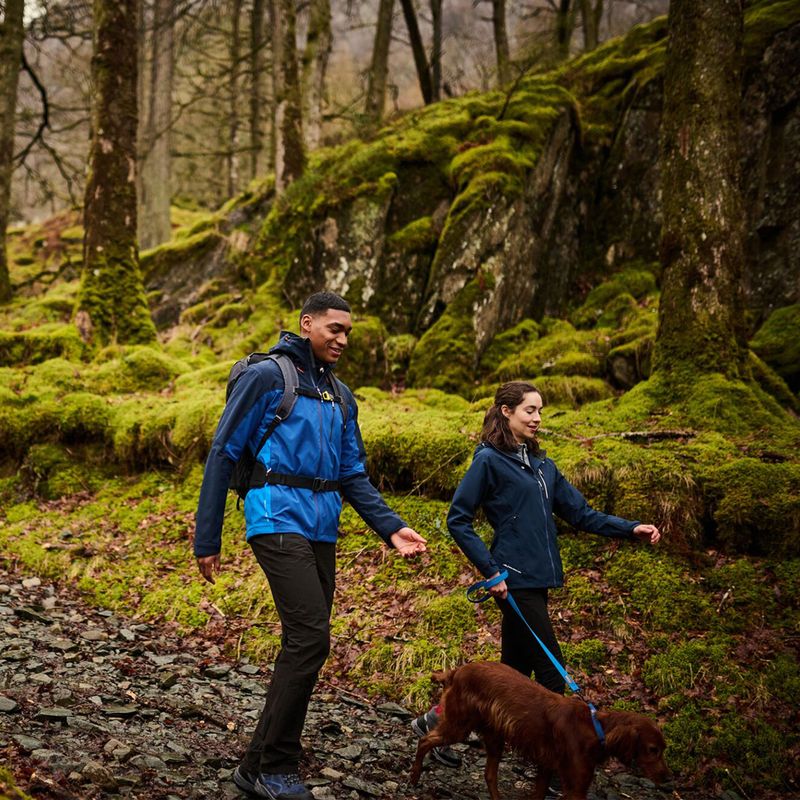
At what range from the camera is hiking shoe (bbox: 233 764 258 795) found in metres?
3.58

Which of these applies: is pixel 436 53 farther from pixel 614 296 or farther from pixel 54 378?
pixel 54 378

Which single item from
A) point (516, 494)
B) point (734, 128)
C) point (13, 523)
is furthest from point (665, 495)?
point (13, 523)

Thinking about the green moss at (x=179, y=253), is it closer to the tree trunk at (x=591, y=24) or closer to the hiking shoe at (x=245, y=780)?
the tree trunk at (x=591, y=24)

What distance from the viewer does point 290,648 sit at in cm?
358

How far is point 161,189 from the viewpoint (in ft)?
68.6

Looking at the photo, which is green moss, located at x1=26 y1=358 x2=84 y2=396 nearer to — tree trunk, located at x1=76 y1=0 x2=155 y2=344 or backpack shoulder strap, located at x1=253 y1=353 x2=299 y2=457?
tree trunk, located at x1=76 y1=0 x2=155 y2=344

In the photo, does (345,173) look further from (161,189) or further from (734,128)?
(161,189)

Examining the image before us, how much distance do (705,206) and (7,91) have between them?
14712 mm

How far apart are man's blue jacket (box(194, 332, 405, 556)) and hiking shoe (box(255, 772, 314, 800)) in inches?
48.0

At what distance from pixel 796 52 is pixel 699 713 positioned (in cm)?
1130

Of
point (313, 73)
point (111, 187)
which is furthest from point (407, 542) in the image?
point (313, 73)

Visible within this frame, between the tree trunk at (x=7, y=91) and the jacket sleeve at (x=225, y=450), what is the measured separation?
13385 mm

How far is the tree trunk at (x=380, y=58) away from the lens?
19000mm

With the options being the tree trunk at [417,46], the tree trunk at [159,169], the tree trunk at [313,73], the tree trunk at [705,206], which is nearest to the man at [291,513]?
the tree trunk at [705,206]
